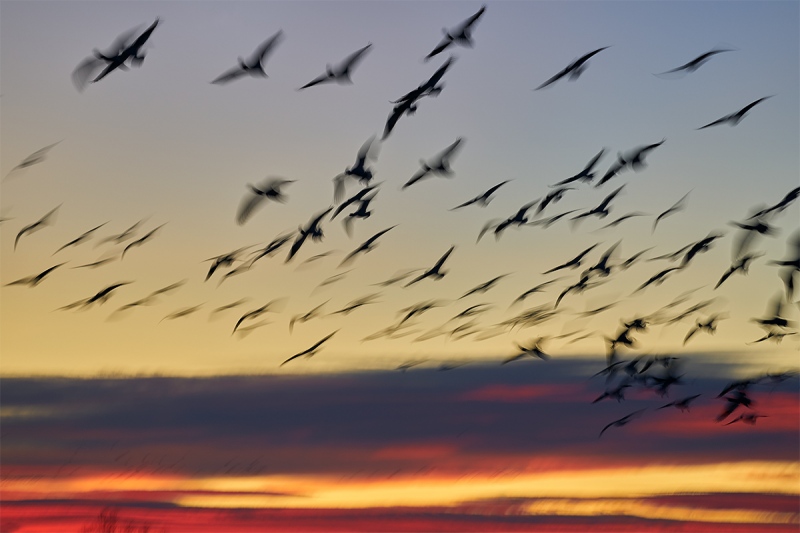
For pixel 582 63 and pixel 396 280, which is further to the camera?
pixel 582 63

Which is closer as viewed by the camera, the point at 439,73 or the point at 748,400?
the point at 439,73

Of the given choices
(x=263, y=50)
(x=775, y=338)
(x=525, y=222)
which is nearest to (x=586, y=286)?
(x=525, y=222)

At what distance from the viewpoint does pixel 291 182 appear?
34.2 meters

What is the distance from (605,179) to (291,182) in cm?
1049

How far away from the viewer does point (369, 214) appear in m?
35.3

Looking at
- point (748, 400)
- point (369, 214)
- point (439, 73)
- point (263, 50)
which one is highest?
point (263, 50)

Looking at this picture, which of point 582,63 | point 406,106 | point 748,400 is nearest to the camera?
point 406,106

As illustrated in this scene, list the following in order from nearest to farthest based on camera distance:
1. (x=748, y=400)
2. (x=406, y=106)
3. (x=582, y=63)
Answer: (x=406, y=106) < (x=582, y=63) < (x=748, y=400)

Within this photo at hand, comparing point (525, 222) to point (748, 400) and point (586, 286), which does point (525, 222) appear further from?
point (748, 400)

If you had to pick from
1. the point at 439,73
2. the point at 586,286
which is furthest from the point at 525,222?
the point at 439,73

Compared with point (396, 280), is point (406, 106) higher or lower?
higher

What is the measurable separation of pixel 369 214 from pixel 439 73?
599 centimetres

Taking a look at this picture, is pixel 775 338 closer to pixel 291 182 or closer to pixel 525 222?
pixel 525 222

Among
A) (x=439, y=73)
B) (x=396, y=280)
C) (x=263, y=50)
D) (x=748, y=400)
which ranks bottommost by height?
(x=748, y=400)
